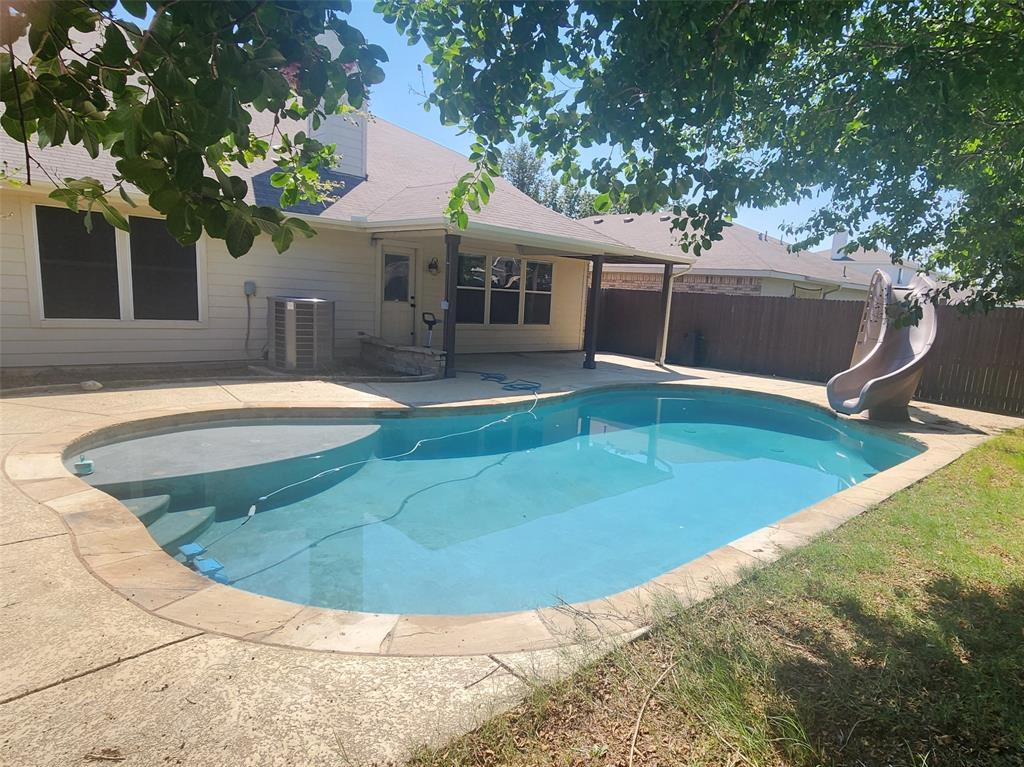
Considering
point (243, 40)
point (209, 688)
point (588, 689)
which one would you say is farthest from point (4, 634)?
point (243, 40)

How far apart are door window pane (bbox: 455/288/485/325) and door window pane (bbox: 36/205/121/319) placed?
21.9 ft

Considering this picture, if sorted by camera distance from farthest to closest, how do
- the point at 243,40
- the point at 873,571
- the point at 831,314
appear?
the point at 831,314, the point at 873,571, the point at 243,40

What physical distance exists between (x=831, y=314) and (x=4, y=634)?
1408cm

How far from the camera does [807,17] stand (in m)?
2.53

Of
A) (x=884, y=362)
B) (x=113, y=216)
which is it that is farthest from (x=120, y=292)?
(x=884, y=362)

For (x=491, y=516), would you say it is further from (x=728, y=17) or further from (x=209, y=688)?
(x=728, y=17)

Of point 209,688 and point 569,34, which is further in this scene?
point 569,34

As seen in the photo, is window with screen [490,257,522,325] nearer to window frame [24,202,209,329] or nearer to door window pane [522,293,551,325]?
door window pane [522,293,551,325]

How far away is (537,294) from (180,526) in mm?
11538

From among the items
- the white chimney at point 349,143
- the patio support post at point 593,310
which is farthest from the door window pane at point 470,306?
the white chimney at point 349,143

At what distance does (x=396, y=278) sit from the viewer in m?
12.2

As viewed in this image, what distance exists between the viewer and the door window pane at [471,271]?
44.3 feet

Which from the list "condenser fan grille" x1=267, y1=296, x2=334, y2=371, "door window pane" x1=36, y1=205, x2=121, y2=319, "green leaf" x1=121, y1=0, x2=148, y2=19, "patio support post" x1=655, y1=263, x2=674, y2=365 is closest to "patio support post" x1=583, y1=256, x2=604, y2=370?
"patio support post" x1=655, y1=263, x2=674, y2=365

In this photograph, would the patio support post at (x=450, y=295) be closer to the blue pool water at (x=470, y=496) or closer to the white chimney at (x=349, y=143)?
the blue pool water at (x=470, y=496)
